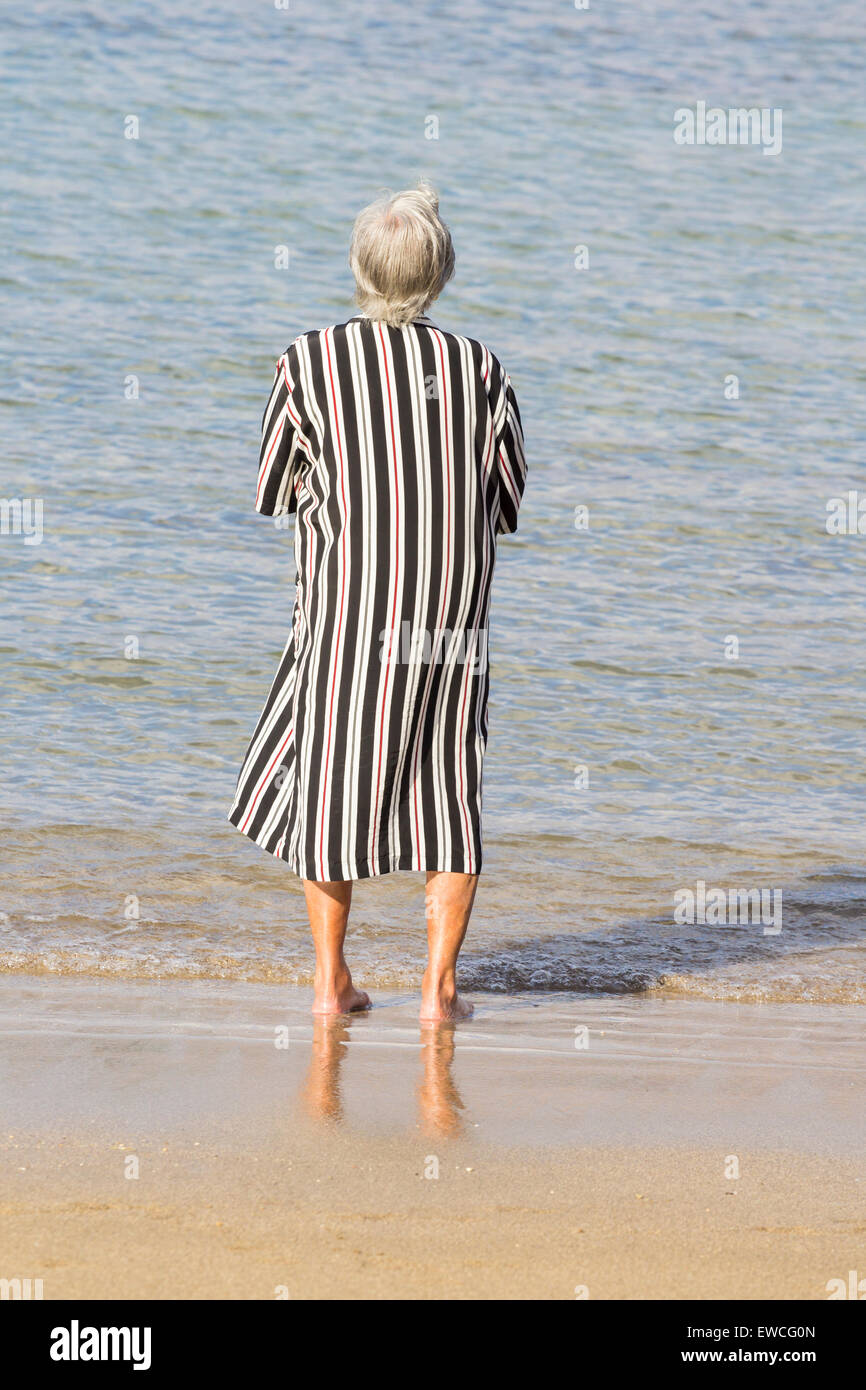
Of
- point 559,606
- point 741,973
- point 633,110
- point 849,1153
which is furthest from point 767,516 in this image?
point 633,110

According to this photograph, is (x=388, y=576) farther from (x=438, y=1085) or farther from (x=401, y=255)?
(x=438, y=1085)

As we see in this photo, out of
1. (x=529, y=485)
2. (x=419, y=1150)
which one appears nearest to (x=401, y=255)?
(x=419, y=1150)

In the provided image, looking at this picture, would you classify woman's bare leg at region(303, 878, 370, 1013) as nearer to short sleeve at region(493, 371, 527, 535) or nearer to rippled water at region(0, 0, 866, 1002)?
rippled water at region(0, 0, 866, 1002)

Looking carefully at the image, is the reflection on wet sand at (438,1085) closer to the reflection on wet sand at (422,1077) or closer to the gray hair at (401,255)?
the reflection on wet sand at (422,1077)

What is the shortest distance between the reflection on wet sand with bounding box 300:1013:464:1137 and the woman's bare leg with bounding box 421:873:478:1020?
4 centimetres

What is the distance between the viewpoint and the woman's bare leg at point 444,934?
11.3 feet

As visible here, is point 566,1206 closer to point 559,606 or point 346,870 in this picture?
point 346,870

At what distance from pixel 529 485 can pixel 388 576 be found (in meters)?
5.09

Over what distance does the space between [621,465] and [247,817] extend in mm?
5502

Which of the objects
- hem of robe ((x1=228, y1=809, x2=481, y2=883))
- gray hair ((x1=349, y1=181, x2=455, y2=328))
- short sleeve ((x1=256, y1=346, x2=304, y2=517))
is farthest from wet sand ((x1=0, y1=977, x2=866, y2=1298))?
gray hair ((x1=349, y1=181, x2=455, y2=328))

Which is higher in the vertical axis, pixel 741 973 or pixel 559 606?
pixel 559 606

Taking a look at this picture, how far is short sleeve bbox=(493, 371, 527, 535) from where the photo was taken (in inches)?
131

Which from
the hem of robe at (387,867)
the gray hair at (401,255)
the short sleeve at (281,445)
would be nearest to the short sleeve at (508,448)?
the gray hair at (401,255)

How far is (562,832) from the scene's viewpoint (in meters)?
4.99
